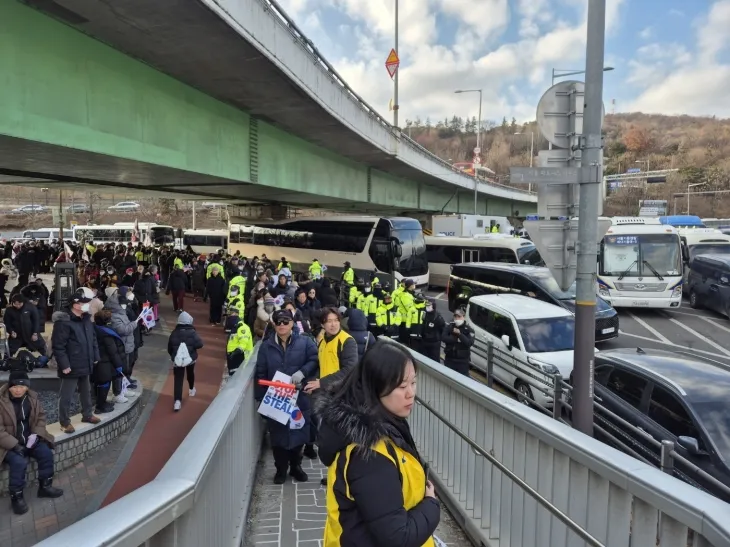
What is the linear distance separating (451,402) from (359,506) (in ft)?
10.1

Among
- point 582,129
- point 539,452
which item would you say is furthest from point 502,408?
point 582,129

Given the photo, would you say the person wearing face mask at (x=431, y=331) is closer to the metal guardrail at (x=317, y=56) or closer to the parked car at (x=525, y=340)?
the parked car at (x=525, y=340)

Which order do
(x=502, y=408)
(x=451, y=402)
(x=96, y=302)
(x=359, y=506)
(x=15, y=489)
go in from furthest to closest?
1. (x=96, y=302)
2. (x=15, y=489)
3. (x=451, y=402)
4. (x=502, y=408)
5. (x=359, y=506)

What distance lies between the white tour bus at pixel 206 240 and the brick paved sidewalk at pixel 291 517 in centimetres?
3567

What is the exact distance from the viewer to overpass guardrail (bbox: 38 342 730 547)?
1908 mm

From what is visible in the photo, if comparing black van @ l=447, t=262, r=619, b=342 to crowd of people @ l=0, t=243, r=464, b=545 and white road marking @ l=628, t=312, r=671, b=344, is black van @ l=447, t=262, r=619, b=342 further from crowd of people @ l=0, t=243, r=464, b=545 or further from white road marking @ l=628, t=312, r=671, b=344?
crowd of people @ l=0, t=243, r=464, b=545

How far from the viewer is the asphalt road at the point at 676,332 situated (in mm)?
13375

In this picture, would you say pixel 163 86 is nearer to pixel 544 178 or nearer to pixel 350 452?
pixel 544 178

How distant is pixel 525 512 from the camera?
11.1ft

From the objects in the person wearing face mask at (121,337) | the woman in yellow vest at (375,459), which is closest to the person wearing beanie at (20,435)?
the person wearing face mask at (121,337)

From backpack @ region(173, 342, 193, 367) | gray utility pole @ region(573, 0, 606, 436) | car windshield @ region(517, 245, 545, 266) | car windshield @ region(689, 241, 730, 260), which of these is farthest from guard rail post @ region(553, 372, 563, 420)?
car windshield @ region(689, 241, 730, 260)

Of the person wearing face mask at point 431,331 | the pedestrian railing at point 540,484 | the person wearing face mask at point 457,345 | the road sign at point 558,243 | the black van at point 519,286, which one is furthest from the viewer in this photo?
the black van at point 519,286

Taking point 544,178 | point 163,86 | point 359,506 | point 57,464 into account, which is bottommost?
point 57,464

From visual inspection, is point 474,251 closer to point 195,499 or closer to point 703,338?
point 703,338
